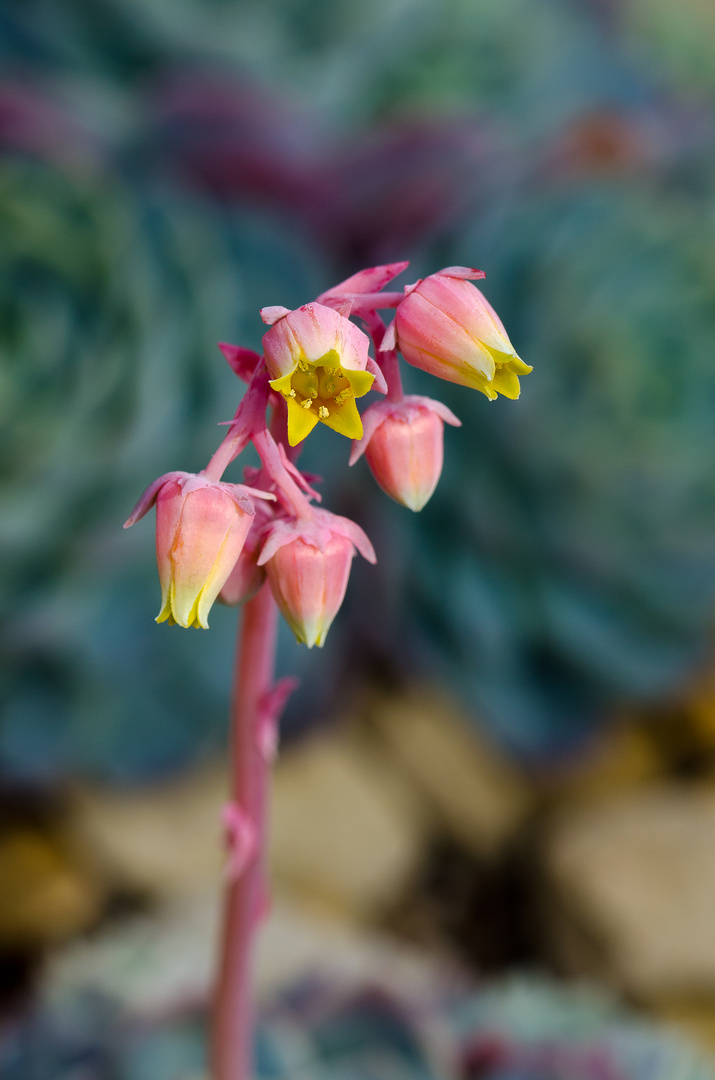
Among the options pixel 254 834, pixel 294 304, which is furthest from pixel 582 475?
pixel 254 834

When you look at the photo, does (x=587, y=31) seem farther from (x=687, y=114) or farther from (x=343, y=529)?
(x=343, y=529)

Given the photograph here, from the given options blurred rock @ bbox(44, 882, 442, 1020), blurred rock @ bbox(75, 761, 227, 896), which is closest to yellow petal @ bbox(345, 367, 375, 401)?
blurred rock @ bbox(44, 882, 442, 1020)

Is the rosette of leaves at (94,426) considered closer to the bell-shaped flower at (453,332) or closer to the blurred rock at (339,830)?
the blurred rock at (339,830)

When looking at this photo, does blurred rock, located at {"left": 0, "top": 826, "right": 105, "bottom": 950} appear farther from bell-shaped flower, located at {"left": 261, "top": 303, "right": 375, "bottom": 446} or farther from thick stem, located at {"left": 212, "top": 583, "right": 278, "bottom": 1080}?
bell-shaped flower, located at {"left": 261, "top": 303, "right": 375, "bottom": 446}

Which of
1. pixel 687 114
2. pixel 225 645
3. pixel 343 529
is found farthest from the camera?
pixel 687 114

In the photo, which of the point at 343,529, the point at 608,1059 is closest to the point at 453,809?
the point at 608,1059

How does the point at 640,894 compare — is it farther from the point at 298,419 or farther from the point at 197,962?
the point at 298,419
